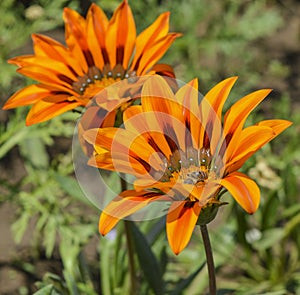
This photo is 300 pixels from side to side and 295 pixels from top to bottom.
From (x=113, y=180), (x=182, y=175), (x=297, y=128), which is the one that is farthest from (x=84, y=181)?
(x=182, y=175)

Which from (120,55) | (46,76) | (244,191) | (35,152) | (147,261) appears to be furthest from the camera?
(35,152)

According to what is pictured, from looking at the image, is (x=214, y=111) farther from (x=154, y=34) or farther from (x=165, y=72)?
(x=154, y=34)

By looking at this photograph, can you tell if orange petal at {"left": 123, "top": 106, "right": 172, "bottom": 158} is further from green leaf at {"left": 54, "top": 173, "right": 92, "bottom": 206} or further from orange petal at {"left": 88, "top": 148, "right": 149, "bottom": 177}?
green leaf at {"left": 54, "top": 173, "right": 92, "bottom": 206}

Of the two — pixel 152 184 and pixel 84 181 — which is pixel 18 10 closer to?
pixel 84 181

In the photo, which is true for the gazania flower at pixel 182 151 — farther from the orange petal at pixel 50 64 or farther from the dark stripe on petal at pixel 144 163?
the orange petal at pixel 50 64

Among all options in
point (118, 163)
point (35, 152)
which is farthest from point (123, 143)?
point (35, 152)

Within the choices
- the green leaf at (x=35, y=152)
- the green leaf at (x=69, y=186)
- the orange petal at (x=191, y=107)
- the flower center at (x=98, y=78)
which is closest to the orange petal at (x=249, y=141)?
the orange petal at (x=191, y=107)

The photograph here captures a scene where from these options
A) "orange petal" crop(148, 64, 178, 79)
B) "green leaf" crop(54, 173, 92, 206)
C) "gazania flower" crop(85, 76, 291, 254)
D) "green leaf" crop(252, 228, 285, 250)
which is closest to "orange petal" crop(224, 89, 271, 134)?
"gazania flower" crop(85, 76, 291, 254)
